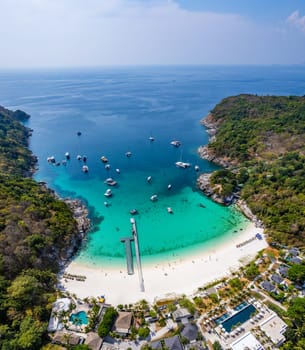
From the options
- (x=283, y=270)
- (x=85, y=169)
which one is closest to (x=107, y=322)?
(x=283, y=270)

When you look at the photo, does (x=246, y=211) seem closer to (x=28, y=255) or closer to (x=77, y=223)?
(x=77, y=223)

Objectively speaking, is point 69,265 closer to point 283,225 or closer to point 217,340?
point 217,340

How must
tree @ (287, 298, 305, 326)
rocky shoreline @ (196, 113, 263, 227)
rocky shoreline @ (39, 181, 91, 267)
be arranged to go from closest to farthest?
tree @ (287, 298, 305, 326), rocky shoreline @ (39, 181, 91, 267), rocky shoreline @ (196, 113, 263, 227)

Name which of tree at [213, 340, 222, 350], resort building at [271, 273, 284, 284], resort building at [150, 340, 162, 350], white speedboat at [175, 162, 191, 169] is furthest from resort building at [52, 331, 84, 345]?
white speedboat at [175, 162, 191, 169]

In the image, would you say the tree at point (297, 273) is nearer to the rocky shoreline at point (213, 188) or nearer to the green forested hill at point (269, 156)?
the green forested hill at point (269, 156)

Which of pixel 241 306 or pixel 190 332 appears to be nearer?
pixel 190 332

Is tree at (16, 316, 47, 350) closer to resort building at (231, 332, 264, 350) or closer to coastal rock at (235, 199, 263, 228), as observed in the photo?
resort building at (231, 332, 264, 350)

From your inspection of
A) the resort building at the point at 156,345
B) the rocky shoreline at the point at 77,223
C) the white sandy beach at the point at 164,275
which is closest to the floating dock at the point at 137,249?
the white sandy beach at the point at 164,275
